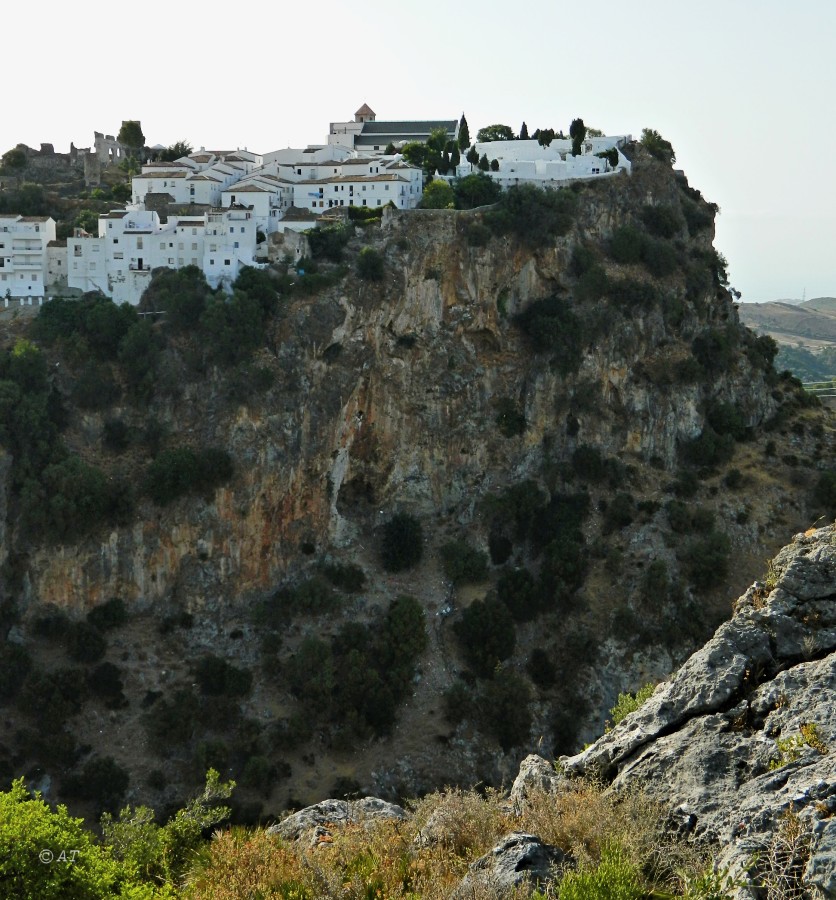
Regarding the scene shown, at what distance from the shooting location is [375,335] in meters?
50.7

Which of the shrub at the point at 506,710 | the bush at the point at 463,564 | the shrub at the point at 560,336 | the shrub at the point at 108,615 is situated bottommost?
the shrub at the point at 506,710

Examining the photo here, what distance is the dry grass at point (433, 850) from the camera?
38.7 ft

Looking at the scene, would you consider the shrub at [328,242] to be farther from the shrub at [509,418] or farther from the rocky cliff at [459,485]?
the shrub at [509,418]

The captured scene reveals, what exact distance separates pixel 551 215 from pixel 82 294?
2048 centimetres

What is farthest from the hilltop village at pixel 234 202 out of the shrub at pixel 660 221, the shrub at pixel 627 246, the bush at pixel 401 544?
the bush at pixel 401 544

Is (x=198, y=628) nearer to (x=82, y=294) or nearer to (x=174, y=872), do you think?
(x=82, y=294)

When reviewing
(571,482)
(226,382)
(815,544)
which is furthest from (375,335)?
(815,544)

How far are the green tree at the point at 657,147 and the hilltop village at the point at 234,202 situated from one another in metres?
1.14

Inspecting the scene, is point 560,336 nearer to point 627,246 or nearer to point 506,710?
point 627,246

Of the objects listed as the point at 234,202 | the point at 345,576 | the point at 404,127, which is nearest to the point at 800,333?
the point at 404,127

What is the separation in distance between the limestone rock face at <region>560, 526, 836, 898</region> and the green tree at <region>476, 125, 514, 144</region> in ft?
175

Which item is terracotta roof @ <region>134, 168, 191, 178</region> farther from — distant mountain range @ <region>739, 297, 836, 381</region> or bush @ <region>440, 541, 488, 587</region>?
distant mountain range @ <region>739, 297, 836, 381</region>

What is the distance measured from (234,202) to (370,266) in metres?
8.16

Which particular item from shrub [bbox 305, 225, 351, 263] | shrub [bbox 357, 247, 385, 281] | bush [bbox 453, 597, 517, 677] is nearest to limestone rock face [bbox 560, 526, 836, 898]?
bush [bbox 453, 597, 517, 677]
